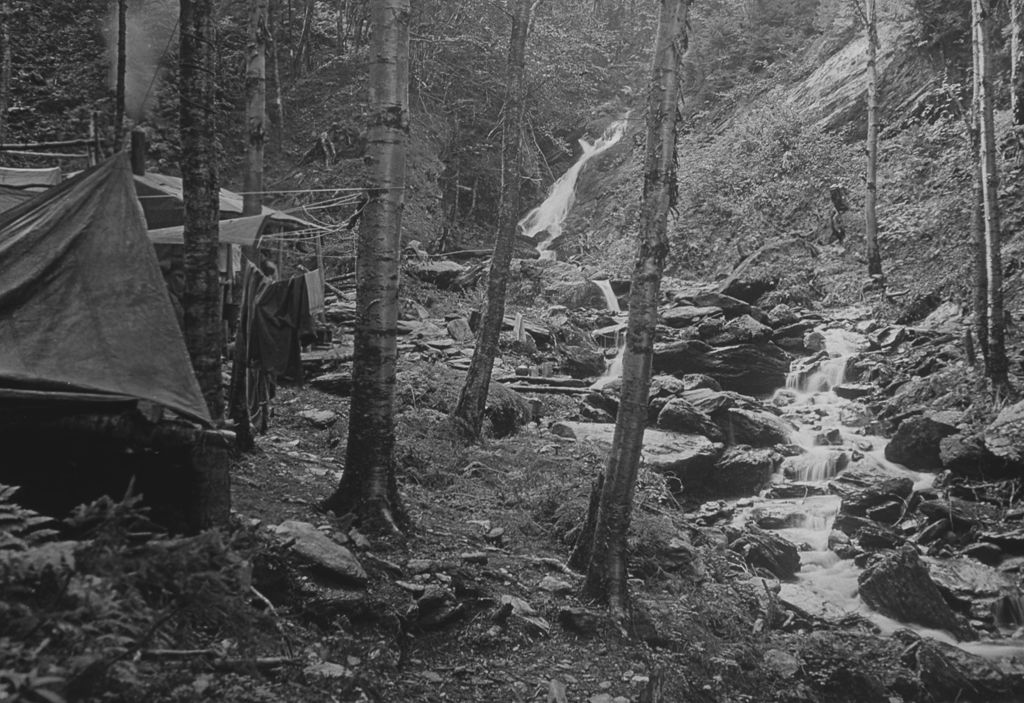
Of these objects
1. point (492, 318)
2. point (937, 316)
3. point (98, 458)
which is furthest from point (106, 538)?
point (937, 316)

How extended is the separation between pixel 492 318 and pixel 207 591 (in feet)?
28.9

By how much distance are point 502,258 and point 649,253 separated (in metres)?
5.12

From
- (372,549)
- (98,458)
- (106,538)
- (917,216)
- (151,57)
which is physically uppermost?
(151,57)

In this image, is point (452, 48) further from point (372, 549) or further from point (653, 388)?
point (372, 549)

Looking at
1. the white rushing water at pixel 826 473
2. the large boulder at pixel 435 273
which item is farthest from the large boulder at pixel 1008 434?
the large boulder at pixel 435 273

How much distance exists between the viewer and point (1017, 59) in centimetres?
1517

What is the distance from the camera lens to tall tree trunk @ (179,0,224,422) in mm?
5273

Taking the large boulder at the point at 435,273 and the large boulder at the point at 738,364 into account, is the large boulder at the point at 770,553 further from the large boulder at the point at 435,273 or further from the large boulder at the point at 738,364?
the large boulder at the point at 435,273

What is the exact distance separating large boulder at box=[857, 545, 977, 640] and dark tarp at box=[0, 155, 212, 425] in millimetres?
7969

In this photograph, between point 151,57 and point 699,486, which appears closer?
point 699,486

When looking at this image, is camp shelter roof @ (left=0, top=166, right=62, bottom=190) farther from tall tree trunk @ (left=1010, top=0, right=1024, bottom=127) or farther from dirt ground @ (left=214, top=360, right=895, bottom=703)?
tall tree trunk @ (left=1010, top=0, right=1024, bottom=127)

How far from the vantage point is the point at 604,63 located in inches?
1406

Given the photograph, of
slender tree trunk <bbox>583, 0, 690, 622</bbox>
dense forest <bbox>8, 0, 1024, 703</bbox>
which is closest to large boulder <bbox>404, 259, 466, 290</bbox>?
dense forest <bbox>8, 0, 1024, 703</bbox>

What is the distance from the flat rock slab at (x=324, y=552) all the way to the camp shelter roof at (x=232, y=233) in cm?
411
